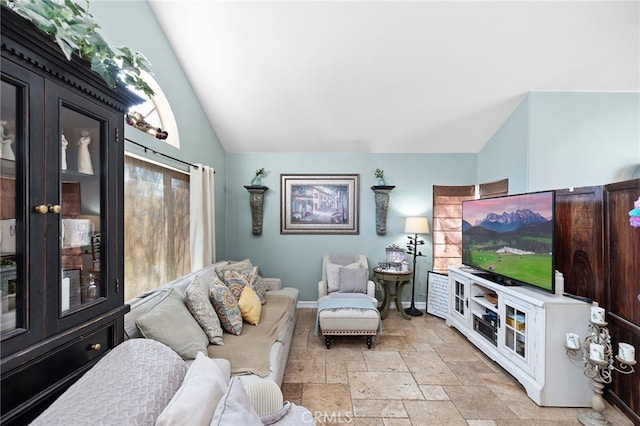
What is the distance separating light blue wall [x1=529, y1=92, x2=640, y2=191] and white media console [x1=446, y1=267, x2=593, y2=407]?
135cm

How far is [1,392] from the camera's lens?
2.60 ft

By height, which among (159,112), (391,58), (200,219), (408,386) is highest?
(391,58)

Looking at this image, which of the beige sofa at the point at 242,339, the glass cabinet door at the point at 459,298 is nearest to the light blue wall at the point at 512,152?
the glass cabinet door at the point at 459,298

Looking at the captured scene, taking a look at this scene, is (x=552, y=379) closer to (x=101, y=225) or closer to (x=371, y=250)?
(x=371, y=250)

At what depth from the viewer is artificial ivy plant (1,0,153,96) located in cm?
85

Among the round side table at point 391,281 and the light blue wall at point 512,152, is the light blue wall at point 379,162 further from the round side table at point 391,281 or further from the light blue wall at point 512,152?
the round side table at point 391,281

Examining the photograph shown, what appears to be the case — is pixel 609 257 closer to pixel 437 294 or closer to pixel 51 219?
pixel 437 294

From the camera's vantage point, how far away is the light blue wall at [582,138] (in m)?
3.02

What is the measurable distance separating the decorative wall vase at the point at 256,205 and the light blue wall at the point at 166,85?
0.44 m

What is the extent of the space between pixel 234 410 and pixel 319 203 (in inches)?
137

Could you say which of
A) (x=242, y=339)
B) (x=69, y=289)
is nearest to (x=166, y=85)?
(x=69, y=289)

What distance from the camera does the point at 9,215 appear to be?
0.85 metres

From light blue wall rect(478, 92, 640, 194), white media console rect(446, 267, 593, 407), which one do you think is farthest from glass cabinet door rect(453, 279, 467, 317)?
light blue wall rect(478, 92, 640, 194)

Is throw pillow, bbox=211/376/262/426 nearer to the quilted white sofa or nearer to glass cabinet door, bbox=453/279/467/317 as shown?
the quilted white sofa
